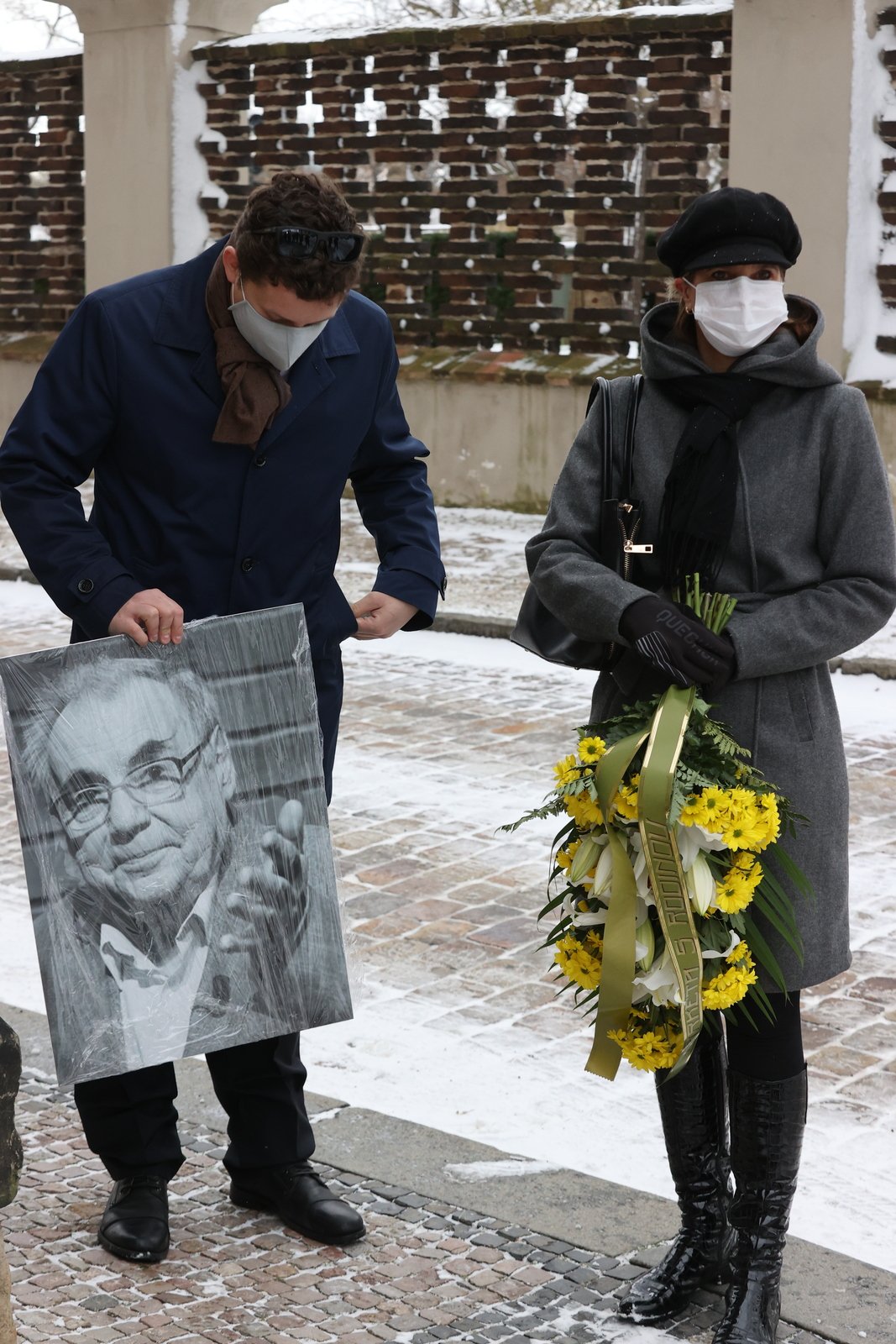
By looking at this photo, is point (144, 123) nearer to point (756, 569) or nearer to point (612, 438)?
point (612, 438)

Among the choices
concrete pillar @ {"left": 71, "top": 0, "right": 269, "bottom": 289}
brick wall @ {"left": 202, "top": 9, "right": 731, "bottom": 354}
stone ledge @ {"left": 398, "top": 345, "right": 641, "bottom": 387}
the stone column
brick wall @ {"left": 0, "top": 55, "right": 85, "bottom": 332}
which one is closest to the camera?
the stone column

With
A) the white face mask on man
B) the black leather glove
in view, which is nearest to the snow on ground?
the black leather glove

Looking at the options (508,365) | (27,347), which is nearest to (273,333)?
(508,365)

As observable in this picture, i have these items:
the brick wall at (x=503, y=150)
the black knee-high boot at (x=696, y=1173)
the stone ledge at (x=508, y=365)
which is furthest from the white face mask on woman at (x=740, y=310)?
the brick wall at (x=503, y=150)

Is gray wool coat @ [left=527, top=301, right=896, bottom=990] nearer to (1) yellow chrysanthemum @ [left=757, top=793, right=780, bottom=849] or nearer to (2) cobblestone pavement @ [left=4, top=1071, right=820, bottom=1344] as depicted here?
(1) yellow chrysanthemum @ [left=757, top=793, right=780, bottom=849]

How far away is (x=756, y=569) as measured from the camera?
9.95ft

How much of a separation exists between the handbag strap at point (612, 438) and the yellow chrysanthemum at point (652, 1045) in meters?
0.90

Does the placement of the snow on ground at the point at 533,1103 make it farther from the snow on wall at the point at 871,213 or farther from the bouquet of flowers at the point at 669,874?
the snow on wall at the point at 871,213

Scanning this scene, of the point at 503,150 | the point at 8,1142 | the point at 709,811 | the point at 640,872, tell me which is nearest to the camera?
the point at 8,1142

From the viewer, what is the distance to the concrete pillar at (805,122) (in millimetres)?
10414

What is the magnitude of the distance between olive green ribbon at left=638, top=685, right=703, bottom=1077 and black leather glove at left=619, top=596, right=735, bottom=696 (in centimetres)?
11

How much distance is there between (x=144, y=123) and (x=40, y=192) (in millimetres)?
1519

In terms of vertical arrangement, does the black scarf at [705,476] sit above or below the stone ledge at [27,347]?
above

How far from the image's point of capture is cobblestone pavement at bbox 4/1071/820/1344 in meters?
3.06
